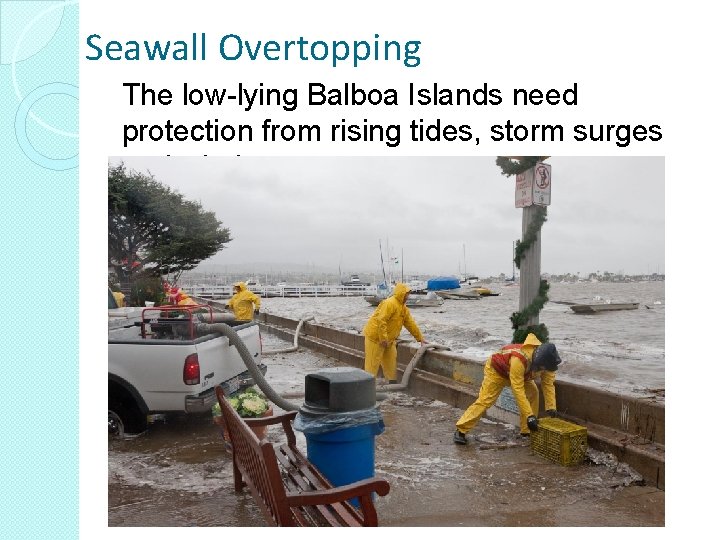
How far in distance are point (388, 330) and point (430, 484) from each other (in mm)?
3753

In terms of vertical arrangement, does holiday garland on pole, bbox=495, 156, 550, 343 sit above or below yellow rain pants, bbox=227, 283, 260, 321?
above

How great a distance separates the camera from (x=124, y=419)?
5719mm

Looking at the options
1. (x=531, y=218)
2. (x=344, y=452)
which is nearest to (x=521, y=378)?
(x=531, y=218)

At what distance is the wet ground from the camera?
4.12 metres

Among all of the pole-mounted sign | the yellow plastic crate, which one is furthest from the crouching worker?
the pole-mounted sign

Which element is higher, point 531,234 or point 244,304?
point 531,234

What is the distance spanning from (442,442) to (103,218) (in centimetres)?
395

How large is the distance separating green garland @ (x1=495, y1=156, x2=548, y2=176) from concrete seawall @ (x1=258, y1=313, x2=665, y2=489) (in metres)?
2.29

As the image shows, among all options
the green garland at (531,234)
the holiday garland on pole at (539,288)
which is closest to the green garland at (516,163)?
the holiday garland on pole at (539,288)

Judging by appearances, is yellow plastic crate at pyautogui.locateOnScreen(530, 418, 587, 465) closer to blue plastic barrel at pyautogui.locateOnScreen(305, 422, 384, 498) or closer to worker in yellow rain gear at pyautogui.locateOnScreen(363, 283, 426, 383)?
blue plastic barrel at pyautogui.locateOnScreen(305, 422, 384, 498)

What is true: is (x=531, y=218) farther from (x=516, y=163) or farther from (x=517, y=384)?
(x=517, y=384)

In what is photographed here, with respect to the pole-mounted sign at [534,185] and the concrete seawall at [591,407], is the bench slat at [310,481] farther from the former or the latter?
the pole-mounted sign at [534,185]

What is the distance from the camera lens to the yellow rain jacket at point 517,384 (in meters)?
5.52

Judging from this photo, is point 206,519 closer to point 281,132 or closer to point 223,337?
point 223,337
